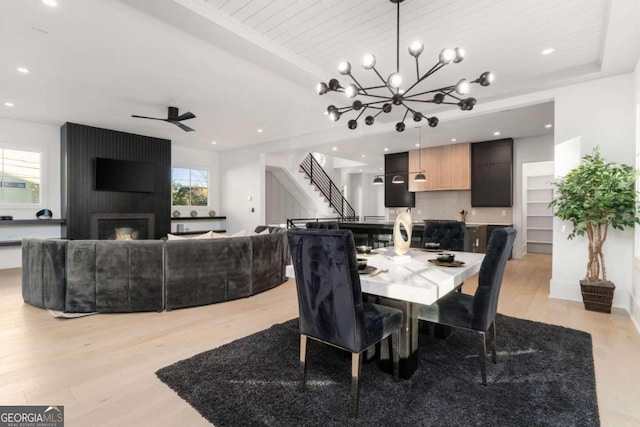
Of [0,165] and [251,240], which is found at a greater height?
[0,165]

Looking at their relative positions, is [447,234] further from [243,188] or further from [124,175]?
[124,175]

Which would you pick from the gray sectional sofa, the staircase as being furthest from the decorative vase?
the staircase

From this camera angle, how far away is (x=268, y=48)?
3.20m

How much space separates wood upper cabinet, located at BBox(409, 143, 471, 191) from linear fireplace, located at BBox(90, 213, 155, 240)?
6.55 m

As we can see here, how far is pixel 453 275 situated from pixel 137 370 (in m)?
2.33

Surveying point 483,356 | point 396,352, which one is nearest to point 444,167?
point 483,356

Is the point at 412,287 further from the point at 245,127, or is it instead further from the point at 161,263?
the point at 245,127

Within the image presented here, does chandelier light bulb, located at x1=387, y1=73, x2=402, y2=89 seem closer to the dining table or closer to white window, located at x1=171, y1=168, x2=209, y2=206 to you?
the dining table

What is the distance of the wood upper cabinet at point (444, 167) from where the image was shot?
7.45 meters

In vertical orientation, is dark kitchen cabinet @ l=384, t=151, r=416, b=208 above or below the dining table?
above

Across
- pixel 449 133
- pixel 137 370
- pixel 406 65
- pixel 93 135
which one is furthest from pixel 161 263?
pixel 449 133

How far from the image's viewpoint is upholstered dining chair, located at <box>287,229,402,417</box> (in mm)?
1710

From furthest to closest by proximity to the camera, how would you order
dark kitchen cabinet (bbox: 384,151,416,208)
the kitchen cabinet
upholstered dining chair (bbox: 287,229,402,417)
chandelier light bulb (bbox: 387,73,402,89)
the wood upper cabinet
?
dark kitchen cabinet (bbox: 384,151,416,208) → the wood upper cabinet → the kitchen cabinet → chandelier light bulb (bbox: 387,73,402,89) → upholstered dining chair (bbox: 287,229,402,417)

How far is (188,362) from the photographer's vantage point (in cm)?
238
